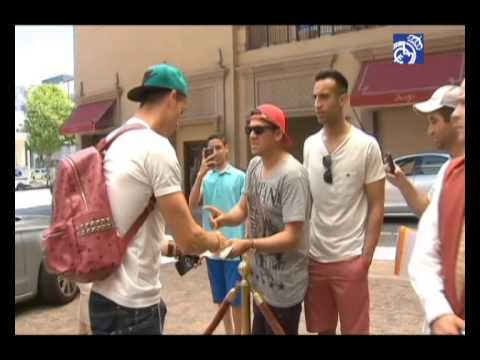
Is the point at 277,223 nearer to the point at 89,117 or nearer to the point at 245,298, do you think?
the point at 245,298

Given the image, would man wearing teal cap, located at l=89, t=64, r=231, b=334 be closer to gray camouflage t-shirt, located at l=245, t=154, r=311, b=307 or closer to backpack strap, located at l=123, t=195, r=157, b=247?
backpack strap, located at l=123, t=195, r=157, b=247

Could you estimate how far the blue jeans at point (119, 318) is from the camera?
2.04 meters

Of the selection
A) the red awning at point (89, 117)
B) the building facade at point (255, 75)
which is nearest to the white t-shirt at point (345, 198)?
the building facade at point (255, 75)

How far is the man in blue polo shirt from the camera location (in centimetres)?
394

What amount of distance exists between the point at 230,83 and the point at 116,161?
595 inches

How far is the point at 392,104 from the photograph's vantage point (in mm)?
12898

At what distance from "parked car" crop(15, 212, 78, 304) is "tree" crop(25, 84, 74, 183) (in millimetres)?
15947

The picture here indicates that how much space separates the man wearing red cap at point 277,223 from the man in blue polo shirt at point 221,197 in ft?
3.83

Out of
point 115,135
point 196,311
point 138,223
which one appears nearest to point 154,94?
point 115,135

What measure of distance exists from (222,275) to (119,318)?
2011 mm

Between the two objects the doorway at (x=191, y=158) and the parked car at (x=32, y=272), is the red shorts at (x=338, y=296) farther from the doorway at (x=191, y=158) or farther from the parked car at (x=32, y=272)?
the doorway at (x=191, y=158)

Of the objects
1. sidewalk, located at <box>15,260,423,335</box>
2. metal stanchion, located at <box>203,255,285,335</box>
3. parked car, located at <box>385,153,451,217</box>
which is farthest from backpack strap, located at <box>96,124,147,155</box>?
parked car, located at <box>385,153,451,217</box>
